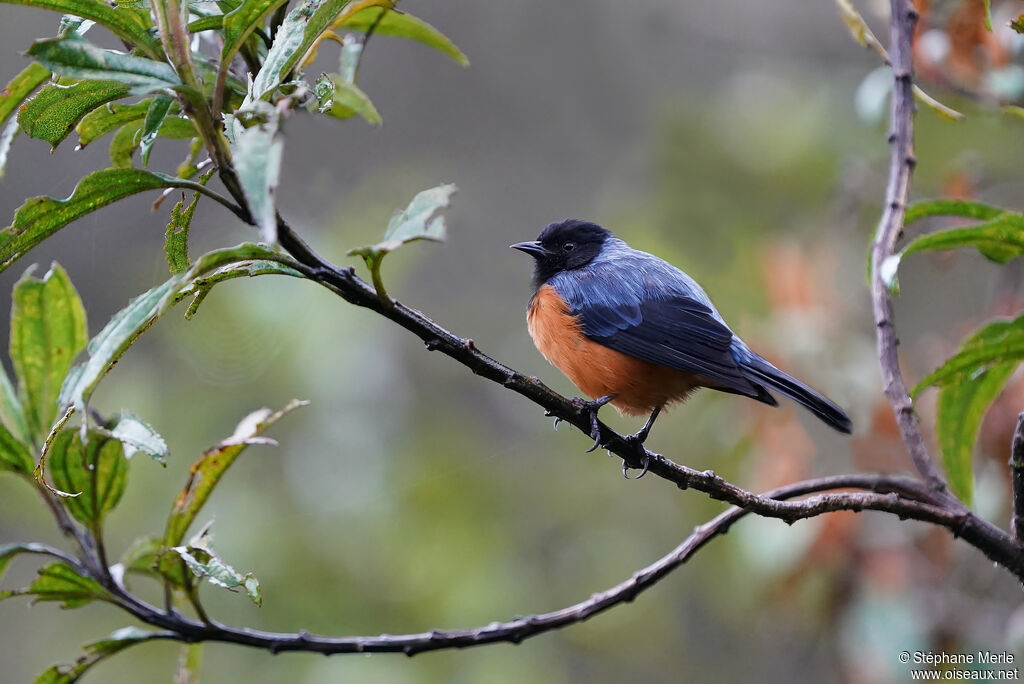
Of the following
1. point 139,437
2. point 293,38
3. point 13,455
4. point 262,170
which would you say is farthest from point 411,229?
point 13,455

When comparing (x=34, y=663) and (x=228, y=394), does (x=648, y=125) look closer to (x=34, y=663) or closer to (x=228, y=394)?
(x=228, y=394)

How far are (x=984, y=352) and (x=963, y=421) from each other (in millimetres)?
406

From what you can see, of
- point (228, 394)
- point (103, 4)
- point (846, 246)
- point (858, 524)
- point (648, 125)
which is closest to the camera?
point (103, 4)

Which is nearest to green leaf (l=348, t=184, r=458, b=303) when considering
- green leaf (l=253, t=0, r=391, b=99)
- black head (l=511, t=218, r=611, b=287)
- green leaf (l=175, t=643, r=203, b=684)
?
green leaf (l=253, t=0, r=391, b=99)

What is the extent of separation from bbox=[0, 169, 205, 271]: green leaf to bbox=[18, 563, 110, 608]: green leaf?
28.2 inches

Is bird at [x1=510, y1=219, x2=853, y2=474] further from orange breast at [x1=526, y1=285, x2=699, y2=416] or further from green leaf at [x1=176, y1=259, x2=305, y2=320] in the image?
green leaf at [x1=176, y1=259, x2=305, y2=320]

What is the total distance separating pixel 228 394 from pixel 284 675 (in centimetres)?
154

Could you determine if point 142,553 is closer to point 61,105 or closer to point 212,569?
point 212,569

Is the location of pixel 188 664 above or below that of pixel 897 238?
below

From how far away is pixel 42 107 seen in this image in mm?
1833

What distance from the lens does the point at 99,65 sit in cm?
154

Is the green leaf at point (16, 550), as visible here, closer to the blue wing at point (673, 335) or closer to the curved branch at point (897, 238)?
the curved branch at point (897, 238)

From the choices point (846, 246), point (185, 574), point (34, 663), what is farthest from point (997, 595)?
point (34, 663)

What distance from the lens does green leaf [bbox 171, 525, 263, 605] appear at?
1.87 meters
